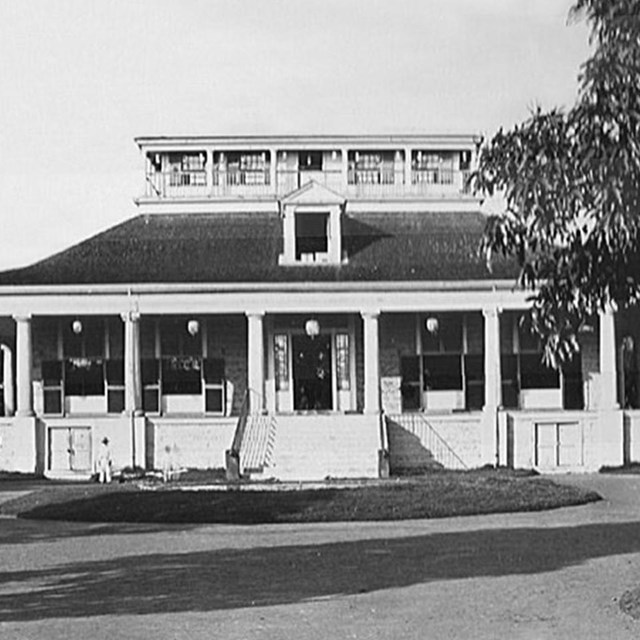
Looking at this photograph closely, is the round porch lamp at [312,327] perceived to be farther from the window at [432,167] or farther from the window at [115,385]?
the window at [432,167]

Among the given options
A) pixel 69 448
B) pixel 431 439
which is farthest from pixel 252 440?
pixel 69 448

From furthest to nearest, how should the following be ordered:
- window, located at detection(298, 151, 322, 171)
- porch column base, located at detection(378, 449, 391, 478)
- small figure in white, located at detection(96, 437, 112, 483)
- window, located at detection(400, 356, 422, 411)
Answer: window, located at detection(298, 151, 322, 171) < window, located at detection(400, 356, 422, 411) < small figure in white, located at detection(96, 437, 112, 483) < porch column base, located at detection(378, 449, 391, 478)

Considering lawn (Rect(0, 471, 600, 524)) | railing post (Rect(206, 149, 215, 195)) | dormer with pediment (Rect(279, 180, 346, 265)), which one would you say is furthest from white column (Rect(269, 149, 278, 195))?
lawn (Rect(0, 471, 600, 524))

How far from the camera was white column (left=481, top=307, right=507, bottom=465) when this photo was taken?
120 feet

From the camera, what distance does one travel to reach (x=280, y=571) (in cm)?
1612

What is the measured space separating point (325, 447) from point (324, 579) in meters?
20.4

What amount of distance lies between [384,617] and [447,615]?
576mm

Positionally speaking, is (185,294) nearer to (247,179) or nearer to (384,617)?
(247,179)

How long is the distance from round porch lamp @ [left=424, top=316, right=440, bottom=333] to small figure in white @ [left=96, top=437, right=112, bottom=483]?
864 cm

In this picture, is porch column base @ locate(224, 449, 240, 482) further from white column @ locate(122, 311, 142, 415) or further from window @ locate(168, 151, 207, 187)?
window @ locate(168, 151, 207, 187)

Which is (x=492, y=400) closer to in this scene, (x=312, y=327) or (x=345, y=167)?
(x=312, y=327)

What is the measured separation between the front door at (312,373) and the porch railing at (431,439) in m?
2.33

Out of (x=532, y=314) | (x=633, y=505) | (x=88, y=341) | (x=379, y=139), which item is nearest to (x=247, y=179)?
(x=379, y=139)

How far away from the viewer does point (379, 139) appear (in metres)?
44.1
